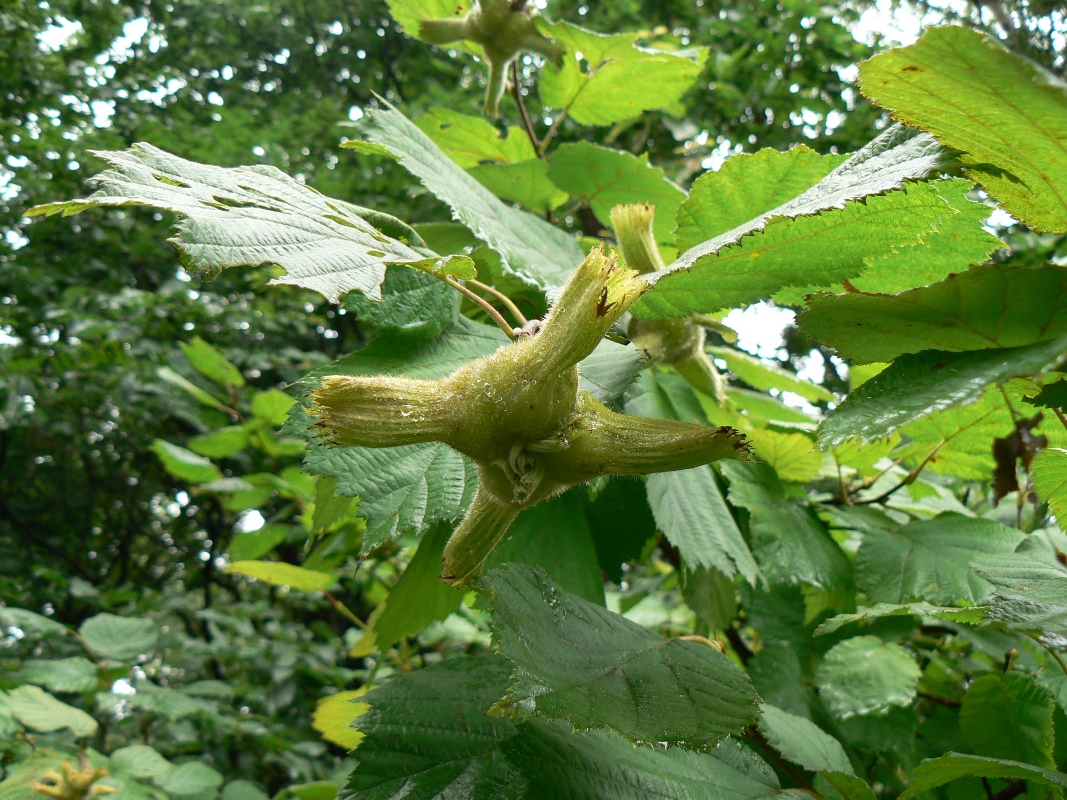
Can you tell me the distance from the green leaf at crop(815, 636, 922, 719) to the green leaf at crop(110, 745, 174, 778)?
67.1 inches

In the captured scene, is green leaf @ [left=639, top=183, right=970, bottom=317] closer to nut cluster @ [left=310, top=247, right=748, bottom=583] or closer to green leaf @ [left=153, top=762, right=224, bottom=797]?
nut cluster @ [left=310, top=247, right=748, bottom=583]

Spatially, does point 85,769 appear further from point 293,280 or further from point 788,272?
point 788,272

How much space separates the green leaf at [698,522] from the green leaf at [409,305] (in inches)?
11.2

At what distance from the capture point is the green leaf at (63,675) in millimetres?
2074

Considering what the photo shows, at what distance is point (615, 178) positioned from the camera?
3.86 ft

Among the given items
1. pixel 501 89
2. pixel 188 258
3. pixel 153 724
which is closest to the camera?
pixel 188 258

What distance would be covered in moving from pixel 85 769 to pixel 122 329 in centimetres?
247

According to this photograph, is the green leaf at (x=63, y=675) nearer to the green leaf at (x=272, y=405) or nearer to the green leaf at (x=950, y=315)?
the green leaf at (x=272, y=405)

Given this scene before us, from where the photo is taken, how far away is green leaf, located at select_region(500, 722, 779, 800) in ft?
1.82

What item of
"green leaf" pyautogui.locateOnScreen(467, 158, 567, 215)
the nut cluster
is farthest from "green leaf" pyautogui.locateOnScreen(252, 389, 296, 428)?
the nut cluster

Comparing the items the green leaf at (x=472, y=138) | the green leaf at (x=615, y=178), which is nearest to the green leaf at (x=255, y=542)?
the green leaf at (x=472, y=138)

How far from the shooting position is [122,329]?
11.5ft

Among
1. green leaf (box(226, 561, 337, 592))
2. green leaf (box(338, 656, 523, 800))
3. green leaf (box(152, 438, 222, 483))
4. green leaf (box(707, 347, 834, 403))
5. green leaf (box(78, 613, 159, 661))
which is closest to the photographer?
green leaf (box(338, 656, 523, 800))

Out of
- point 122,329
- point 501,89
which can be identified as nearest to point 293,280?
point 501,89
